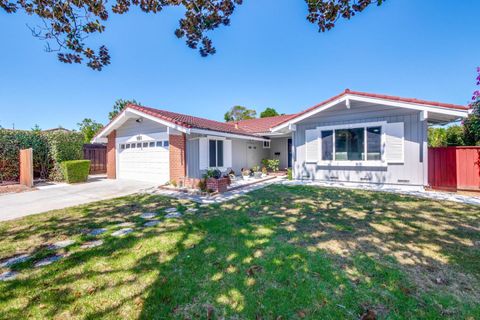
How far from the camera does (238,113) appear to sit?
52.8m

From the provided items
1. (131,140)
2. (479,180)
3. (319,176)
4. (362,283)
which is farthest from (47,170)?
(479,180)

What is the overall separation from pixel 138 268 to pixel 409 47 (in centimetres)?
1442

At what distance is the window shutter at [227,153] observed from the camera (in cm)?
1272

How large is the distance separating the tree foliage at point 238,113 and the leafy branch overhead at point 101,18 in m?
46.7

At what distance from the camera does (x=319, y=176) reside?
11.5 metres

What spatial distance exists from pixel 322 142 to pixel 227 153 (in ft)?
17.5

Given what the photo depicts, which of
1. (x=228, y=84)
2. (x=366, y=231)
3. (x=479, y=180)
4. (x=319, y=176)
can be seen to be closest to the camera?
(x=366, y=231)

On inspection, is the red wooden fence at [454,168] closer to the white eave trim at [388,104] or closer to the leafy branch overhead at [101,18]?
the white eave trim at [388,104]

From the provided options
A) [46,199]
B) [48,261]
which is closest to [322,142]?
[48,261]

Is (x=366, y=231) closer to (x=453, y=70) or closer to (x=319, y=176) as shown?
(x=319, y=176)

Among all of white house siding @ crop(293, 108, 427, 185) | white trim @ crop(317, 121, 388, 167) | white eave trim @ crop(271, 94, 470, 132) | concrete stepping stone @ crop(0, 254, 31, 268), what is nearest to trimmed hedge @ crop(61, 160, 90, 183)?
concrete stepping stone @ crop(0, 254, 31, 268)

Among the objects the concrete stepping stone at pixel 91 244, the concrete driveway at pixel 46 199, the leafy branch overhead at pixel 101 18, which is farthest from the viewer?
the concrete driveway at pixel 46 199

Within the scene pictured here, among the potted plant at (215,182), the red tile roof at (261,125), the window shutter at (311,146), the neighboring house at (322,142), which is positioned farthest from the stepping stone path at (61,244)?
the red tile roof at (261,125)

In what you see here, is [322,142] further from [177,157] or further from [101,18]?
[101,18]
